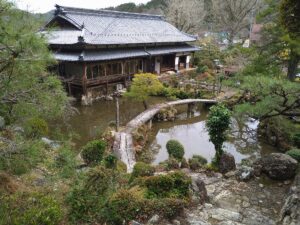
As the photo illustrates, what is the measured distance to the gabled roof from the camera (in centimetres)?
2083

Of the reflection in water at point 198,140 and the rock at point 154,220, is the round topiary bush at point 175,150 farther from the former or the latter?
the rock at point 154,220

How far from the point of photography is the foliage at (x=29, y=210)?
444cm

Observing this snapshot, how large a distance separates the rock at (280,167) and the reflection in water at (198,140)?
12.1ft

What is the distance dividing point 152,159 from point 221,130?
13.2 ft

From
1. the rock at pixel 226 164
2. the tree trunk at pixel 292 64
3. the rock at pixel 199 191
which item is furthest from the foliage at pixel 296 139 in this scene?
the rock at pixel 199 191

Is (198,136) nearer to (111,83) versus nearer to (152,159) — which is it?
(152,159)

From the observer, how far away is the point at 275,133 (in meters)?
14.4

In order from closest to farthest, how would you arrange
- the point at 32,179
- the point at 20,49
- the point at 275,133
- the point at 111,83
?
the point at 20,49, the point at 32,179, the point at 275,133, the point at 111,83

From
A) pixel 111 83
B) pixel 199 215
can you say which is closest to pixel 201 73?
pixel 111 83

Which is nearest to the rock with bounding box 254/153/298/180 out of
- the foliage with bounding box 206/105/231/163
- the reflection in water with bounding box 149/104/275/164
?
the foliage with bounding box 206/105/231/163

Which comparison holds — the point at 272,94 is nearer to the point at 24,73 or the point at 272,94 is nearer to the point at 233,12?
the point at 24,73

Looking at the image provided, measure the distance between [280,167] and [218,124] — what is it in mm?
2542

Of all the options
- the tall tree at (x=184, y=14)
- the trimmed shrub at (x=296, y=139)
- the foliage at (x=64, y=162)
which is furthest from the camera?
the tall tree at (x=184, y=14)

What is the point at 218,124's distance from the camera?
396 inches
